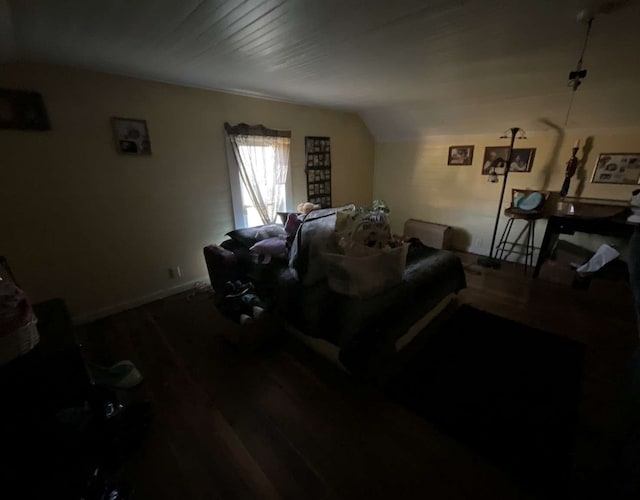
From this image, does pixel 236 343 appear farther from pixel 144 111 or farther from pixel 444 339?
pixel 144 111

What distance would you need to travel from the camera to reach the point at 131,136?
8.14 ft

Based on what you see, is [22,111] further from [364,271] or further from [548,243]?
[548,243]

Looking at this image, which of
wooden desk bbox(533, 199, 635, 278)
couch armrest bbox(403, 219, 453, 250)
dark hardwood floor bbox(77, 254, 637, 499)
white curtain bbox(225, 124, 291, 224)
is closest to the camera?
dark hardwood floor bbox(77, 254, 637, 499)

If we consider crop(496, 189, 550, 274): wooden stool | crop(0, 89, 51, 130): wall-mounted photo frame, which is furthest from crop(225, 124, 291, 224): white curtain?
crop(496, 189, 550, 274): wooden stool

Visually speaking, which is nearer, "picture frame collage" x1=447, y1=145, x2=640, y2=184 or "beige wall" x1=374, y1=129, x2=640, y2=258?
"picture frame collage" x1=447, y1=145, x2=640, y2=184

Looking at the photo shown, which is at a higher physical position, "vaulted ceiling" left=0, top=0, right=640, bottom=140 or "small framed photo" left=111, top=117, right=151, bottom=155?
"vaulted ceiling" left=0, top=0, right=640, bottom=140

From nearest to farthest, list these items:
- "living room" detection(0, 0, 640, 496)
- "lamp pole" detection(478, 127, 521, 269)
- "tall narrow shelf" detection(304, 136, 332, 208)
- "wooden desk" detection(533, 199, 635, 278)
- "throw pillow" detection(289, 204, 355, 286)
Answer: "living room" detection(0, 0, 640, 496)
"throw pillow" detection(289, 204, 355, 286)
"wooden desk" detection(533, 199, 635, 278)
"lamp pole" detection(478, 127, 521, 269)
"tall narrow shelf" detection(304, 136, 332, 208)

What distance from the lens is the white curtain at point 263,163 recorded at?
321 cm

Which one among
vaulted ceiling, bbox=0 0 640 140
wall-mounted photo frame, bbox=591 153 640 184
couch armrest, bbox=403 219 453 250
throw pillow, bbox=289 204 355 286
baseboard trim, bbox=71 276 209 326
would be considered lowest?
baseboard trim, bbox=71 276 209 326

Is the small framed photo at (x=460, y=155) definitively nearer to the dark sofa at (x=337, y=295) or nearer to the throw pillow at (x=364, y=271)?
the dark sofa at (x=337, y=295)

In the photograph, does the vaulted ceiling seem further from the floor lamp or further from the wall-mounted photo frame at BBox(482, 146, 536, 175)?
the wall-mounted photo frame at BBox(482, 146, 536, 175)

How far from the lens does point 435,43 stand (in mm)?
1743

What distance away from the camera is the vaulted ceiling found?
4.38 ft

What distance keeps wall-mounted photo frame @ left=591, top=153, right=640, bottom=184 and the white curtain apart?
3814 mm
